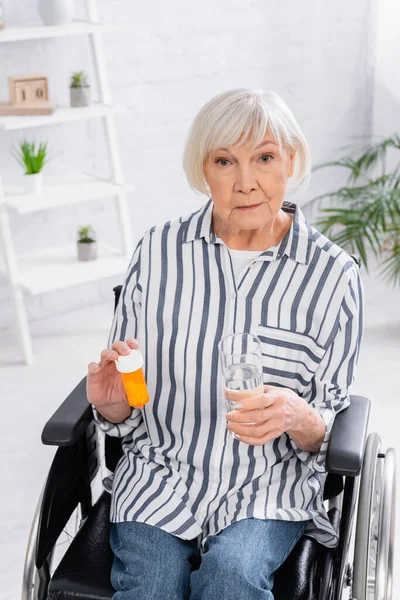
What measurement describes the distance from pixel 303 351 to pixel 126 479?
0.41 m

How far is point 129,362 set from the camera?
1.49 metres

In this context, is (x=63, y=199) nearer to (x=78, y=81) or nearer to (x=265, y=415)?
(x=78, y=81)

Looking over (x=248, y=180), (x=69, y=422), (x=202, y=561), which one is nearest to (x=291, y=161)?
(x=248, y=180)

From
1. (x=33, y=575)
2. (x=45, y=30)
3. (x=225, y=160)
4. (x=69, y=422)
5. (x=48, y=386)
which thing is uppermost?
(x=45, y=30)

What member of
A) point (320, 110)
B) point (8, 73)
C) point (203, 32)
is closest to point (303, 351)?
point (8, 73)

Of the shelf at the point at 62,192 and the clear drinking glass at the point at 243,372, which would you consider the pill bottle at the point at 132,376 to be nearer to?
the clear drinking glass at the point at 243,372

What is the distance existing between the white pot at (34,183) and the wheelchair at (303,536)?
1.72 meters

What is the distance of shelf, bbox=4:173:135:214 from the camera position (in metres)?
3.25

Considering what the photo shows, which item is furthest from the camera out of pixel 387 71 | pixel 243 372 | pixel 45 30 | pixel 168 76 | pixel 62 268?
pixel 387 71

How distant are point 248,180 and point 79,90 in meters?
1.94

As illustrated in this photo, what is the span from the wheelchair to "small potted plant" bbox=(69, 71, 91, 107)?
188cm

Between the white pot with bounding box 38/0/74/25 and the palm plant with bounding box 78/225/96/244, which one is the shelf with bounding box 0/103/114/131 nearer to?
the white pot with bounding box 38/0/74/25

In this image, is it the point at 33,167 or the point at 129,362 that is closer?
the point at 129,362

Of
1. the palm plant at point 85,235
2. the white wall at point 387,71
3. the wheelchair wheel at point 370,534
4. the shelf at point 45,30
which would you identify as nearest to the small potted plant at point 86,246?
the palm plant at point 85,235
